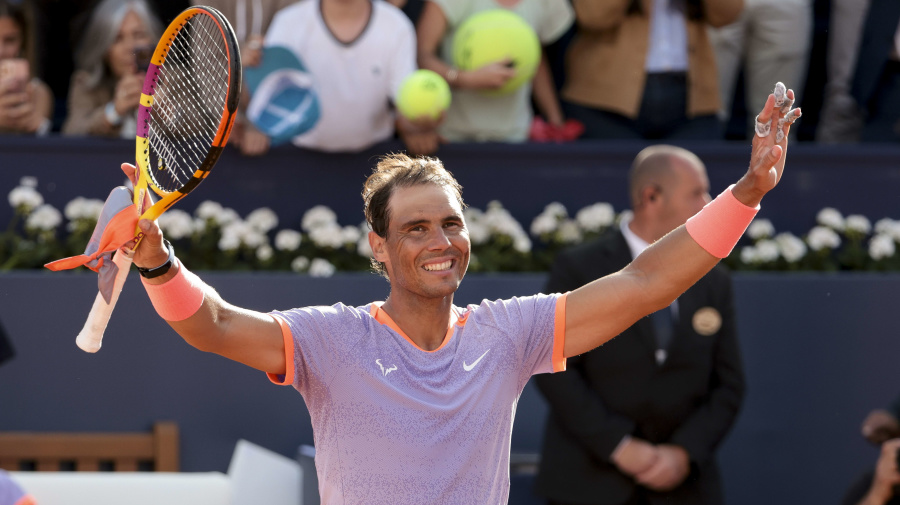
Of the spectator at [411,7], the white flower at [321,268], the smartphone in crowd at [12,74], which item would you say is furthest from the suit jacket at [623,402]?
the smartphone in crowd at [12,74]

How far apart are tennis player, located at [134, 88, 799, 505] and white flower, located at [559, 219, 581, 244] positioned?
276 cm

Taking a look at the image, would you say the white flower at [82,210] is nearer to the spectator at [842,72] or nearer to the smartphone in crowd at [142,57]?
the smartphone in crowd at [142,57]

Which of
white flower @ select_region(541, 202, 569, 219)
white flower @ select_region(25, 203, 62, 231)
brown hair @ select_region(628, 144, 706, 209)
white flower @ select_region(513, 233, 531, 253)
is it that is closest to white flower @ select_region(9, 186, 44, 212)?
white flower @ select_region(25, 203, 62, 231)

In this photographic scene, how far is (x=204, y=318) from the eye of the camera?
2.34 m

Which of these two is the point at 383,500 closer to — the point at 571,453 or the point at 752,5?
the point at 571,453

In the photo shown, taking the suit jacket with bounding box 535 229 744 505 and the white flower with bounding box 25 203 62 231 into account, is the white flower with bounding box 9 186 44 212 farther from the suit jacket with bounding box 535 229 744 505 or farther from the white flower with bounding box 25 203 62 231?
the suit jacket with bounding box 535 229 744 505

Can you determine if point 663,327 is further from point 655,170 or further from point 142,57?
point 142,57

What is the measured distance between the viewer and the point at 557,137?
570cm

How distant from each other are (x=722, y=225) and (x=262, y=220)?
3.16m

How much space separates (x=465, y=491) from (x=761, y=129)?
946 millimetres

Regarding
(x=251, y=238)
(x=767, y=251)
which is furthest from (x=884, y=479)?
(x=251, y=238)

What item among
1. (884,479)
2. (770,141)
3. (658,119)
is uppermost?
(770,141)

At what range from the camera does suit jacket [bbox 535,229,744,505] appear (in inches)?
163

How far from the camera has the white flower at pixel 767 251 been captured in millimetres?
5398
